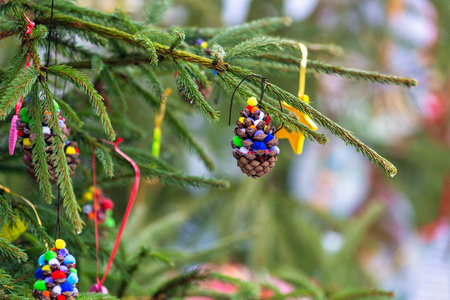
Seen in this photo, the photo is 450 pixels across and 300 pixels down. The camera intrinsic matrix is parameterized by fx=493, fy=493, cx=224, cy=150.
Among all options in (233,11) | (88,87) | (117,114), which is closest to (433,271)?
(233,11)

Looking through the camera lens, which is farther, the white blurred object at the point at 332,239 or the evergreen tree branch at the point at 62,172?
the white blurred object at the point at 332,239

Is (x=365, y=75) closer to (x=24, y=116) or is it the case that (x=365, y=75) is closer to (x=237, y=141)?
(x=237, y=141)

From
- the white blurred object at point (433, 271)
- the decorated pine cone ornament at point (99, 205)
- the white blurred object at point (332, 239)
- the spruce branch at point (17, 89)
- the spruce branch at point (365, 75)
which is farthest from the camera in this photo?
the white blurred object at point (433, 271)

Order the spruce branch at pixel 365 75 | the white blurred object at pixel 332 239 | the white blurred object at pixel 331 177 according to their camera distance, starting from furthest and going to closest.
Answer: the white blurred object at pixel 331 177 → the white blurred object at pixel 332 239 → the spruce branch at pixel 365 75

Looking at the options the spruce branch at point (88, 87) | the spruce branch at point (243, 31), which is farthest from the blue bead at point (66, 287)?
the spruce branch at point (243, 31)

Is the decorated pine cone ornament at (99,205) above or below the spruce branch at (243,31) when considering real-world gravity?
below

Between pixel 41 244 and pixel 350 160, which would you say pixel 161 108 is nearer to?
pixel 41 244

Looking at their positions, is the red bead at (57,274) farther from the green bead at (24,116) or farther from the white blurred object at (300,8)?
the white blurred object at (300,8)
